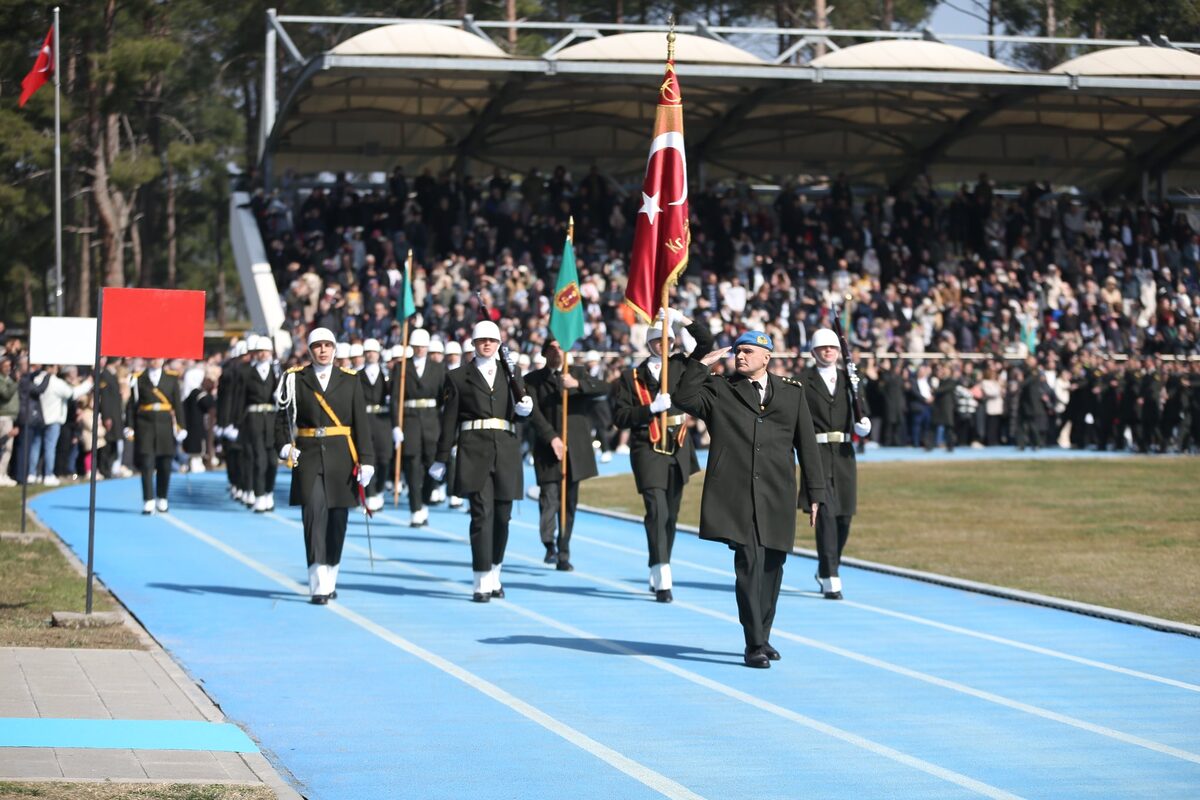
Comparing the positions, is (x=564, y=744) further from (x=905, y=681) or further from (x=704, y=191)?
(x=704, y=191)

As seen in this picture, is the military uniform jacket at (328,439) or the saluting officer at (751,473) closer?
the saluting officer at (751,473)

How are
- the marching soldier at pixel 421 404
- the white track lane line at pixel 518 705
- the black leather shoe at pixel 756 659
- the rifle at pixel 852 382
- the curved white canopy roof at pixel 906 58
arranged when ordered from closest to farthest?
1. the white track lane line at pixel 518 705
2. the black leather shoe at pixel 756 659
3. the rifle at pixel 852 382
4. the marching soldier at pixel 421 404
5. the curved white canopy roof at pixel 906 58

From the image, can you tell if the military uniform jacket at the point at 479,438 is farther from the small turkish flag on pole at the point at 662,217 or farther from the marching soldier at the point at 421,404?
the marching soldier at the point at 421,404

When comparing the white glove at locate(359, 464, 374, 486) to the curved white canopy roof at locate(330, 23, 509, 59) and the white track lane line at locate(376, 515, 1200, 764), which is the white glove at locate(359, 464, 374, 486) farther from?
the curved white canopy roof at locate(330, 23, 509, 59)

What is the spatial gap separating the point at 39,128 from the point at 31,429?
25103mm

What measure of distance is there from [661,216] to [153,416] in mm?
9492

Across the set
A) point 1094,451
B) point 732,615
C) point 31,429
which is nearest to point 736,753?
point 732,615

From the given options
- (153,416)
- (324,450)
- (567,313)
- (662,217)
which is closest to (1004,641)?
(662,217)

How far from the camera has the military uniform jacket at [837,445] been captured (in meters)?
14.0

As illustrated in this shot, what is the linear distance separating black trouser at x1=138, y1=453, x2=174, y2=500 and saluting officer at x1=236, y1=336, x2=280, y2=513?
99 cm

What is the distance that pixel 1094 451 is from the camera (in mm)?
37188

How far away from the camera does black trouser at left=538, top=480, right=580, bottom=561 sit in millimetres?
16094

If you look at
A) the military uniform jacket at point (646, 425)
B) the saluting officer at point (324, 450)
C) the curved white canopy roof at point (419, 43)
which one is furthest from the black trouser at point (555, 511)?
the curved white canopy roof at point (419, 43)

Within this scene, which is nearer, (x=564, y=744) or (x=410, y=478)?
(x=564, y=744)
